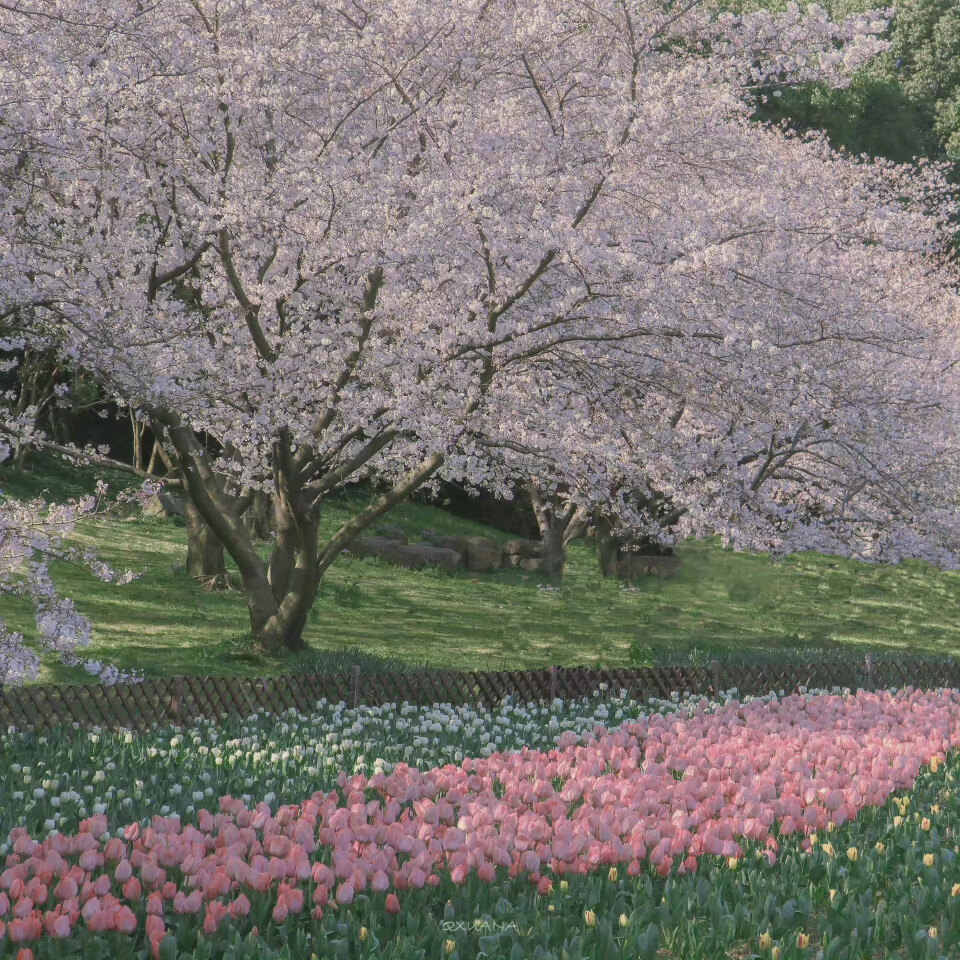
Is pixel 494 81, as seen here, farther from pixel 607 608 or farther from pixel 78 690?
pixel 607 608

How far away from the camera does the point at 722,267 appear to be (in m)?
11.1

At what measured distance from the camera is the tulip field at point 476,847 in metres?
4.48

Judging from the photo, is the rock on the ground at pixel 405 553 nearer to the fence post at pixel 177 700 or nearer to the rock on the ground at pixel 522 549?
the rock on the ground at pixel 522 549

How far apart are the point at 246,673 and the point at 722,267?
7270 millimetres

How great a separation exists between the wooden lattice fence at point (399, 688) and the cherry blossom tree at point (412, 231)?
2.18 meters

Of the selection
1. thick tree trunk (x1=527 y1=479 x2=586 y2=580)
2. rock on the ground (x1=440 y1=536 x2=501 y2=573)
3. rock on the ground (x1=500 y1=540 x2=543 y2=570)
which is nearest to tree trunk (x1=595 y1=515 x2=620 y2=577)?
thick tree trunk (x1=527 y1=479 x2=586 y2=580)

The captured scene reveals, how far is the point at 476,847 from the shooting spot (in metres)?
5.24

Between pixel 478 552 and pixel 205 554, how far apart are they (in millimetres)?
6944

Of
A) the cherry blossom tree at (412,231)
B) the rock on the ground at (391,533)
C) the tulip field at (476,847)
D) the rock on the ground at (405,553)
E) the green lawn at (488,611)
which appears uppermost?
the cherry blossom tree at (412,231)

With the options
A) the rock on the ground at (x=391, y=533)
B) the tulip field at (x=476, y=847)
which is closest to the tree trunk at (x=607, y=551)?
the rock on the ground at (x=391, y=533)

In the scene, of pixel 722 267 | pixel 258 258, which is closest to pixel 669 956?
pixel 722 267

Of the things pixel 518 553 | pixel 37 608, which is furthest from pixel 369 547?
pixel 37 608

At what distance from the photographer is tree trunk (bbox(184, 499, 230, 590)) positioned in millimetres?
18547

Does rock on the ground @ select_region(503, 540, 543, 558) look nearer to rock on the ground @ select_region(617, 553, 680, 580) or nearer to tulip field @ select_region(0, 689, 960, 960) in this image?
rock on the ground @ select_region(617, 553, 680, 580)
